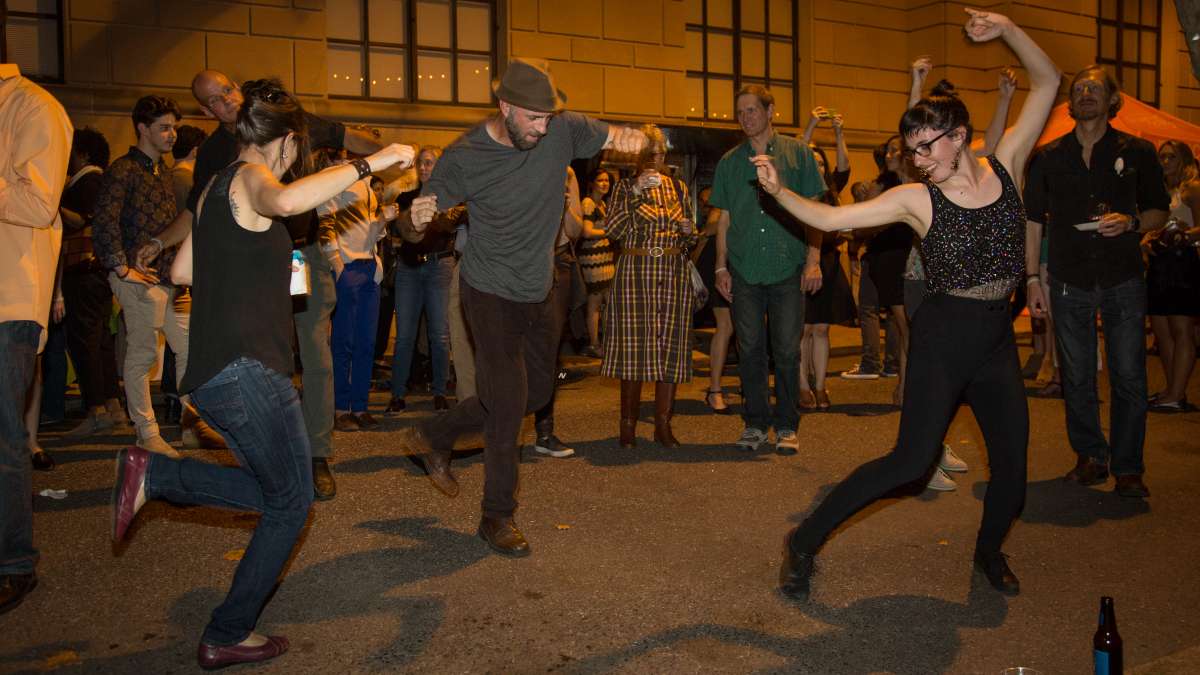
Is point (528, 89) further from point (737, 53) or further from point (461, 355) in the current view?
point (737, 53)

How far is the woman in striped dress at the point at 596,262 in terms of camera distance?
508 inches

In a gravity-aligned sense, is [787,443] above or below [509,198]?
below

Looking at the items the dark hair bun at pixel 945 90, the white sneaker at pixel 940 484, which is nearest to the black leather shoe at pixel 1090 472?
the white sneaker at pixel 940 484

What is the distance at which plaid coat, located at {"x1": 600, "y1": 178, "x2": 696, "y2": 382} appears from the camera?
26.4 feet

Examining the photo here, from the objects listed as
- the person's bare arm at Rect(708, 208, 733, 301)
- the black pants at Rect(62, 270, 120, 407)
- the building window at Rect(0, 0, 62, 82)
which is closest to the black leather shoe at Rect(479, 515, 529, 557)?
the person's bare arm at Rect(708, 208, 733, 301)

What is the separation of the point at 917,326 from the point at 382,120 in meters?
11.0

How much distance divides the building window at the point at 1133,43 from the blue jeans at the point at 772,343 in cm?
1667

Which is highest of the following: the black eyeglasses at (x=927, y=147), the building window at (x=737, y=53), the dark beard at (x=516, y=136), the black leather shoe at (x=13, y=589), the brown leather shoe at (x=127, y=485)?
the building window at (x=737, y=53)

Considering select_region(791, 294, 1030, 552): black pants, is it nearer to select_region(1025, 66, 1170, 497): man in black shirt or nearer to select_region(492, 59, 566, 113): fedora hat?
select_region(492, 59, 566, 113): fedora hat

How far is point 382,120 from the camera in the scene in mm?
14695

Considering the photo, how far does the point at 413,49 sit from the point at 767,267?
885 centimetres

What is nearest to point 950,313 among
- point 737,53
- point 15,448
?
point 15,448

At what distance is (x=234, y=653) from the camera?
13.4ft

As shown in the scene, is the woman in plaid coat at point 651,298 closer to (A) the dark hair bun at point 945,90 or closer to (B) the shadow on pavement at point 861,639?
(A) the dark hair bun at point 945,90
